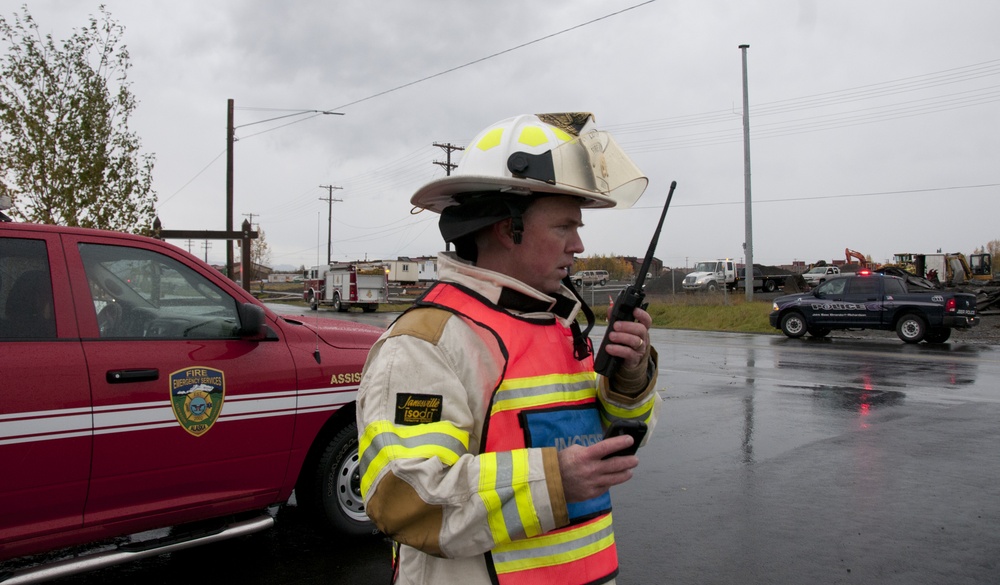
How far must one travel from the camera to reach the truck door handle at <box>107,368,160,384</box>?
3.36 meters

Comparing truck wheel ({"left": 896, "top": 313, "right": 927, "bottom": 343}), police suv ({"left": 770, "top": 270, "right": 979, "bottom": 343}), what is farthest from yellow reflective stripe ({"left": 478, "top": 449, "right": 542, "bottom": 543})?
truck wheel ({"left": 896, "top": 313, "right": 927, "bottom": 343})

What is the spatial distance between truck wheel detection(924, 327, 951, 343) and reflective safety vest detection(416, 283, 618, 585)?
1911 cm

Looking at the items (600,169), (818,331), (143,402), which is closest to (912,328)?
(818,331)

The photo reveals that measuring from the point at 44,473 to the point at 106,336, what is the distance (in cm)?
68

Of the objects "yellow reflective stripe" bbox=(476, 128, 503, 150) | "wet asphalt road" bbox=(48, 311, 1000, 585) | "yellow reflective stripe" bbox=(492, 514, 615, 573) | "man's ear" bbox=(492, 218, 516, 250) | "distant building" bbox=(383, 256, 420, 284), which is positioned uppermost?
"distant building" bbox=(383, 256, 420, 284)

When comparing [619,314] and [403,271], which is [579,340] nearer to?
[619,314]

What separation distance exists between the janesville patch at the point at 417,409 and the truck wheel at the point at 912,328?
764 inches

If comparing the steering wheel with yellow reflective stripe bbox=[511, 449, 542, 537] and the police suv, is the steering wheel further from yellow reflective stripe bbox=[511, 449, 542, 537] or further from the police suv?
the police suv

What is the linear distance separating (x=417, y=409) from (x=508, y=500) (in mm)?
266

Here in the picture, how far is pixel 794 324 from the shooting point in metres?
19.7

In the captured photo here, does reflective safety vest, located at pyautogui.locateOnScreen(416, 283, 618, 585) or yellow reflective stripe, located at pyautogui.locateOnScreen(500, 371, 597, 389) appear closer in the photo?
reflective safety vest, located at pyautogui.locateOnScreen(416, 283, 618, 585)

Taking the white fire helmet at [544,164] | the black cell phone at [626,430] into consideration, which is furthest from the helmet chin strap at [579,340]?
the black cell phone at [626,430]

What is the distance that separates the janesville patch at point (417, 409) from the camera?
4.90 ft

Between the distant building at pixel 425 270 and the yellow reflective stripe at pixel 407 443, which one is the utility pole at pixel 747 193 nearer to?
the yellow reflective stripe at pixel 407 443
